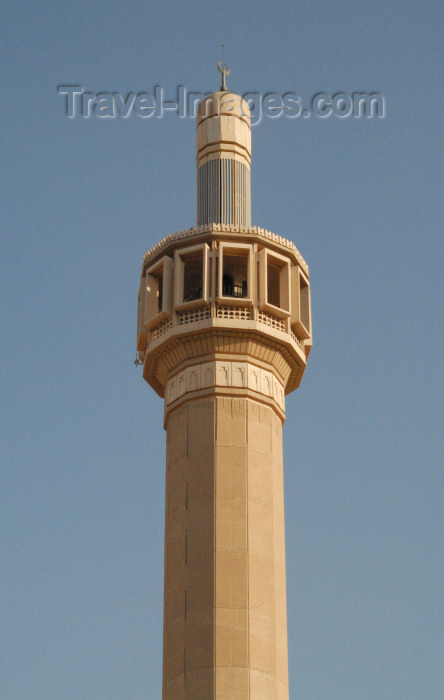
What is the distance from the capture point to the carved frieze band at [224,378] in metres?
46.5

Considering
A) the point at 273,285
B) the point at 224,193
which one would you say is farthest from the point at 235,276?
the point at 224,193

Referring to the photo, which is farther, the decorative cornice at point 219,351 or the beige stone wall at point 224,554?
the decorative cornice at point 219,351

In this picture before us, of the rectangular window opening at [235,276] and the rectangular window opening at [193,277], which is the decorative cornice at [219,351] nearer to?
the rectangular window opening at [193,277]

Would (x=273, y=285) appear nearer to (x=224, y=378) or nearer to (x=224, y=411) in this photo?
(x=224, y=378)

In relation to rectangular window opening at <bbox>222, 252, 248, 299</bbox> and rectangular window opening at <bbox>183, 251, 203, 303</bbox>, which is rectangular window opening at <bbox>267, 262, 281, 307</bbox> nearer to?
rectangular window opening at <bbox>222, 252, 248, 299</bbox>

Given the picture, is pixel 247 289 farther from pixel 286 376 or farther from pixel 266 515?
pixel 266 515

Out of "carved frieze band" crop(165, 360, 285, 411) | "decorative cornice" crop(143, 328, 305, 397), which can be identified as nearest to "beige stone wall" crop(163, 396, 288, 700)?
"carved frieze band" crop(165, 360, 285, 411)

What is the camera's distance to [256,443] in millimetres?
45688

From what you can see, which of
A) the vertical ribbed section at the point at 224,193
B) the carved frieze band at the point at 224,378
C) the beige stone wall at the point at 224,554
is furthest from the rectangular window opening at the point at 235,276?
the beige stone wall at the point at 224,554

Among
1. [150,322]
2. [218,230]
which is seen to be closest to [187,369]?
[150,322]

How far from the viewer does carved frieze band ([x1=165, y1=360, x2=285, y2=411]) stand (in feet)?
152

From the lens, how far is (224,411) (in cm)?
4591

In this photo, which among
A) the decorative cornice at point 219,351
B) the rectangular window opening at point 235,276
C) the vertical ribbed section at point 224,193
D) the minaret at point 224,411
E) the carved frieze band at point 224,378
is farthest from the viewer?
the vertical ribbed section at point 224,193

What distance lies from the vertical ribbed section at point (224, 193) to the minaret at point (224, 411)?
6 centimetres
